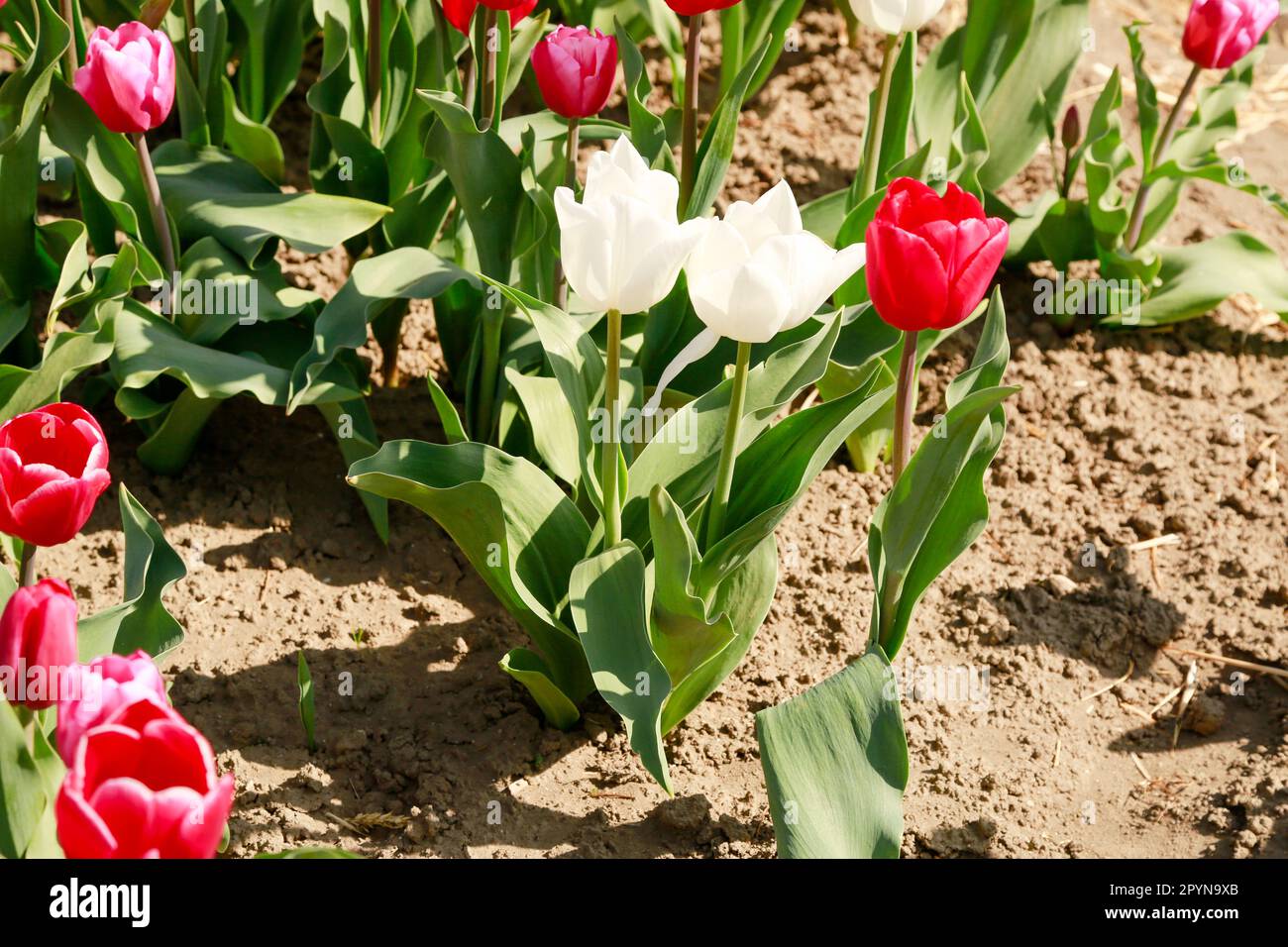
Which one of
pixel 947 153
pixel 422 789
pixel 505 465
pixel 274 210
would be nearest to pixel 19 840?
pixel 422 789

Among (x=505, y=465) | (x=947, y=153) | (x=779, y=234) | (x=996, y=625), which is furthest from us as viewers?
(x=947, y=153)

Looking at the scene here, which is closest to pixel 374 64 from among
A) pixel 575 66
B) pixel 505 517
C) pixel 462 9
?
pixel 462 9

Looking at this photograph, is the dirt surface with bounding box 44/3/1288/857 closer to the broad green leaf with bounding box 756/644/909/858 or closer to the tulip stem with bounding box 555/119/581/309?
the broad green leaf with bounding box 756/644/909/858

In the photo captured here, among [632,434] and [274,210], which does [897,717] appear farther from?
[274,210]

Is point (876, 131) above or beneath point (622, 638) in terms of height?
above

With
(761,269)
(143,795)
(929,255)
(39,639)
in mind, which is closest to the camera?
(143,795)

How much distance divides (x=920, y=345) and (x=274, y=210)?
53.1 inches

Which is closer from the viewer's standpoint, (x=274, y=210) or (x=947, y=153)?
(x=274, y=210)

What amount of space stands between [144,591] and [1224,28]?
248 cm

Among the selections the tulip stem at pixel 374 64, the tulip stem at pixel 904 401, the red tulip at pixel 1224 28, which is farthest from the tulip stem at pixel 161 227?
the red tulip at pixel 1224 28

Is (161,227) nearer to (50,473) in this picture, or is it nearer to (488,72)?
(488,72)

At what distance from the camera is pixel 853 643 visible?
2727 mm

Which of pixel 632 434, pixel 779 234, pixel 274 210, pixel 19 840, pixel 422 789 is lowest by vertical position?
pixel 422 789

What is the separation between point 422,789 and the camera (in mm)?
2352
